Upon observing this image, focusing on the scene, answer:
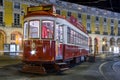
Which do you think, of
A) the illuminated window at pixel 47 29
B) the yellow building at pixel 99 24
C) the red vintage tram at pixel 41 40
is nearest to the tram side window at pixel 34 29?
the red vintage tram at pixel 41 40

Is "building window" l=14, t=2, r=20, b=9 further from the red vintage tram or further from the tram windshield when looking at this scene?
the tram windshield

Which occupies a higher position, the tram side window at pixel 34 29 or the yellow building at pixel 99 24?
the yellow building at pixel 99 24

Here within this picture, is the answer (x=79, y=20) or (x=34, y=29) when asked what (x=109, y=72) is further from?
(x=79, y=20)

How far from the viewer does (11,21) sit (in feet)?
201

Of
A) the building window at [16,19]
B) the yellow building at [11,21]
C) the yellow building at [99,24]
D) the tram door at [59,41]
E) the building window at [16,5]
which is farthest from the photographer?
the yellow building at [99,24]

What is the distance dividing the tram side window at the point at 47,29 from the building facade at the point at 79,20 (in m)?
32.2

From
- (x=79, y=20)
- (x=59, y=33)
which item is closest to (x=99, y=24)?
(x=79, y=20)

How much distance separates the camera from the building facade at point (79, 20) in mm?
59938

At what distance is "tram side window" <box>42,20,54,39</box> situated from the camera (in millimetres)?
18566

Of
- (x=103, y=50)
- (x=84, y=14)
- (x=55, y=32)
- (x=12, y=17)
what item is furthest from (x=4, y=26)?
(x=55, y=32)

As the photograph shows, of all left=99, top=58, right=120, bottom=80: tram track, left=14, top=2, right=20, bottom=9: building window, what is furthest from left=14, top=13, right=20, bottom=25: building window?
left=99, top=58, right=120, bottom=80: tram track

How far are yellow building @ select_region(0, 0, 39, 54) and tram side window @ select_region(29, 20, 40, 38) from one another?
129 ft

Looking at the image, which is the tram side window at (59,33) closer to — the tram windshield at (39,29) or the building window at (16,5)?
the tram windshield at (39,29)

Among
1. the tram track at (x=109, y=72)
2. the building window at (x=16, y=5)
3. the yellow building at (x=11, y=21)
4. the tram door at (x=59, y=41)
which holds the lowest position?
the tram track at (x=109, y=72)
